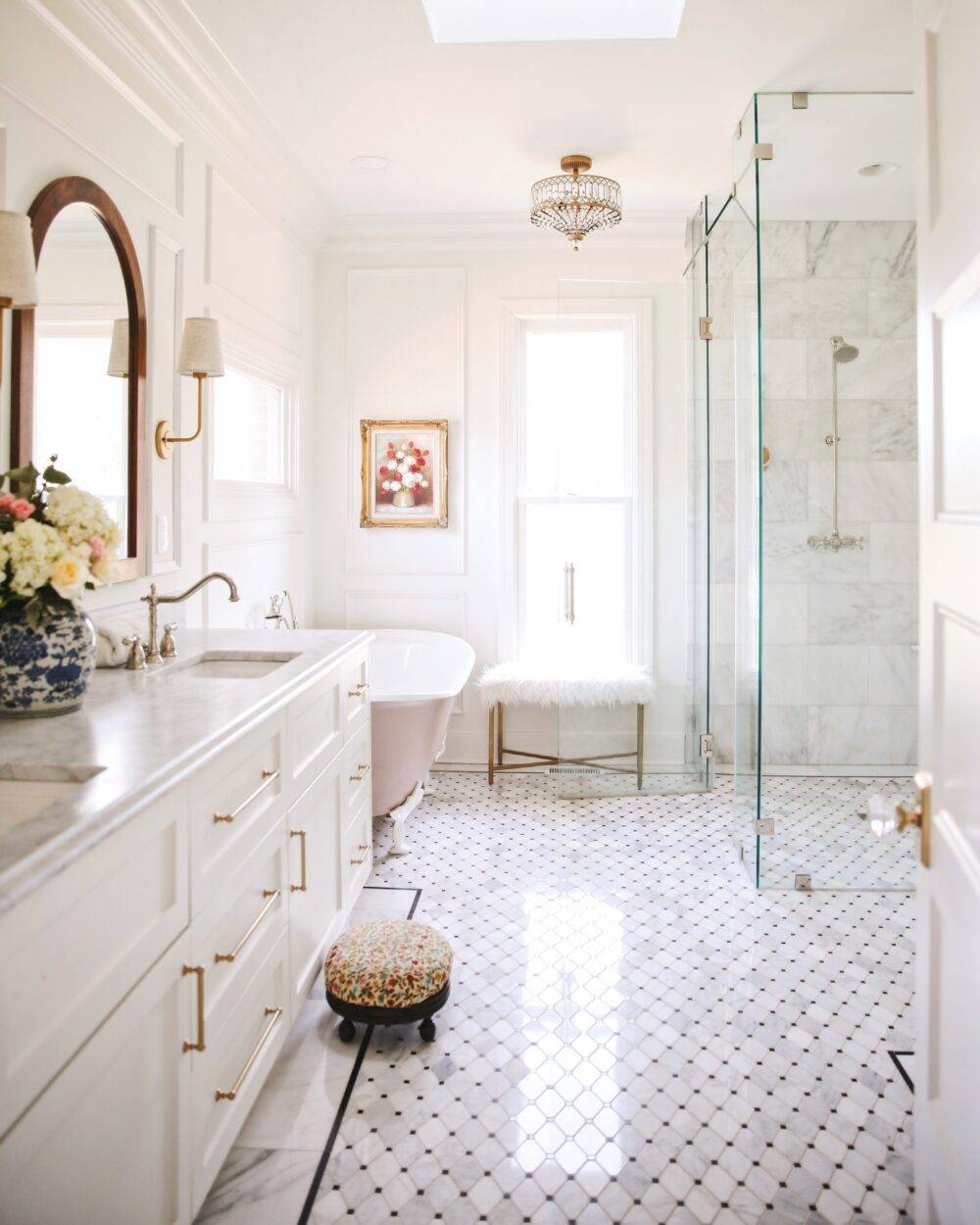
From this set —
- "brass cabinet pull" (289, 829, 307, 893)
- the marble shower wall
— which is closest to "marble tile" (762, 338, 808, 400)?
the marble shower wall

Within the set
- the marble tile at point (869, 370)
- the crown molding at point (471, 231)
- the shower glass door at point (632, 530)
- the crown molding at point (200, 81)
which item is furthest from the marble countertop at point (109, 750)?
the crown molding at point (471, 231)

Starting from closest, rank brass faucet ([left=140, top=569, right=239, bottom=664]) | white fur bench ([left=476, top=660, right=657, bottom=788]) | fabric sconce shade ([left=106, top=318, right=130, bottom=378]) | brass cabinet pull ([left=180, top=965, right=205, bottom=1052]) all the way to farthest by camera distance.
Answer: brass cabinet pull ([left=180, top=965, right=205, bottom=1052])
brass faucet ([left=140, top=569, right=239, bottom=664])
fabric sconce shade ([left=106, top=318, right=130, bottom=378])
white fur bench ([left=476, top=660, right=657, bottom=788])

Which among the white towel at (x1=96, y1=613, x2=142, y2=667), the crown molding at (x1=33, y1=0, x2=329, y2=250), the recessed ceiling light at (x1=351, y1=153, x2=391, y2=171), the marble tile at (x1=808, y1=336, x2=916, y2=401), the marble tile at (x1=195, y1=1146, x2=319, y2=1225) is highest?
the recessed ceiling light at (x1=351, y1=153, x2=391, y2=171)

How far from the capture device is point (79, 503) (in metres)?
Answer: 1.74

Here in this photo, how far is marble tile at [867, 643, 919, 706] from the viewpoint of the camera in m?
3.75

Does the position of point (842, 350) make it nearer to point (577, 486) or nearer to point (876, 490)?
point (876, 490)

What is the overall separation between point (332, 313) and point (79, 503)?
314 cm

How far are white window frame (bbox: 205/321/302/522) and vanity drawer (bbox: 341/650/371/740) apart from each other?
863 millimetres

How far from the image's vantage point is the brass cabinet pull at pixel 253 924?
1604 millimetres

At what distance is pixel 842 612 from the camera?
3801 millimetres

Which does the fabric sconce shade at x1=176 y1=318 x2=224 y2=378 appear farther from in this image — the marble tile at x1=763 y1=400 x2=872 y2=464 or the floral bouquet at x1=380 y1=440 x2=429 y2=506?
the marble tile at x1=763 y1=400 x2=872 y2=464

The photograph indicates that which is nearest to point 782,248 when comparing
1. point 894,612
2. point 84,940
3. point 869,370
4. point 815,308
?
point 815,308

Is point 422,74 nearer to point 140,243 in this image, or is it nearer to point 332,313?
point 140,243

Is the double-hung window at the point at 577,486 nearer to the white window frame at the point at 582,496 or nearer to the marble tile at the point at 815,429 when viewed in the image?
the white window frame at the point at 582,496
